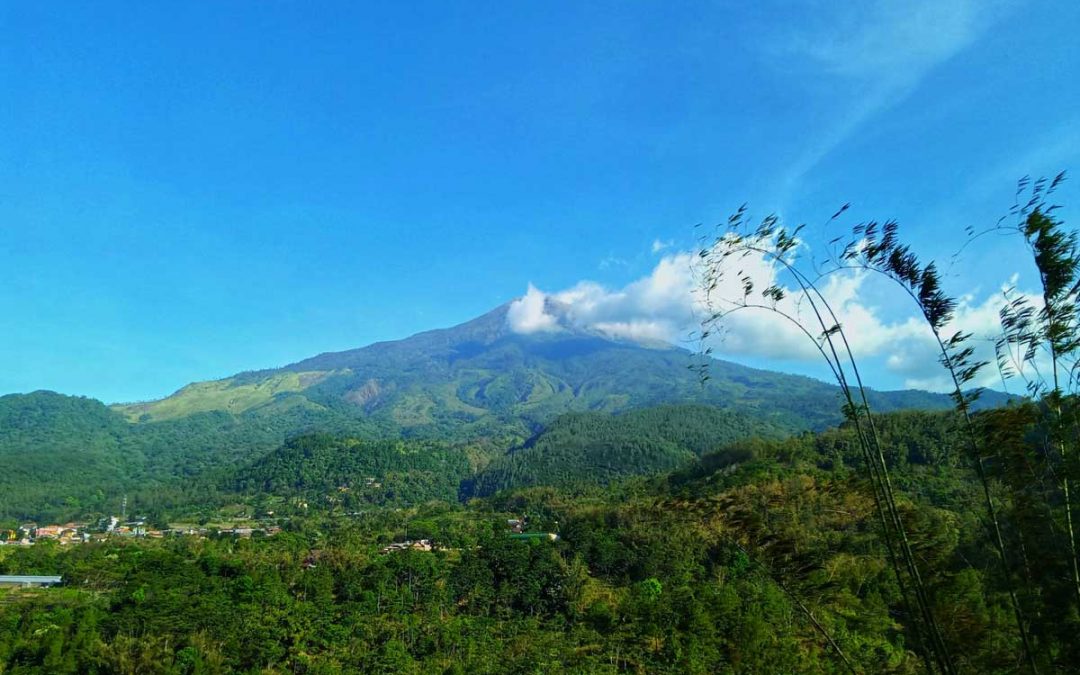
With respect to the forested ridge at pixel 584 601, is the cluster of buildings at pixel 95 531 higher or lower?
lower

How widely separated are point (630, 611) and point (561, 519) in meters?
36.1

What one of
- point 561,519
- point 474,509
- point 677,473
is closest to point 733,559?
point 561,519

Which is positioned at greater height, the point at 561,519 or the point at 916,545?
the point at 916,545

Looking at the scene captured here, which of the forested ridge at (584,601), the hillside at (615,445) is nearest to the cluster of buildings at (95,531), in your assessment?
the forested ridge at (584,601)

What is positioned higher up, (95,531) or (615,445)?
(615,445)

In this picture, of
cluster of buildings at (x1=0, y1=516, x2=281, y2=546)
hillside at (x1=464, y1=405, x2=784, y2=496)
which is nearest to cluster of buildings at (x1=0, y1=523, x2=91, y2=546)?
cluster of buildings at (x1=0, y1=516, x2=281, y2=546)

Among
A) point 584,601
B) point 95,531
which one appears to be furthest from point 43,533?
point 584,601

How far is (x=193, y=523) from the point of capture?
79000 mm

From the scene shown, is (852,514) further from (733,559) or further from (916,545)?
(733,559)

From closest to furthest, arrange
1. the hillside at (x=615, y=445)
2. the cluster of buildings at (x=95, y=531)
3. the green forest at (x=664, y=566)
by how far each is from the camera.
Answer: the green forest at (x=664, y=566) → the cluster of buildings at (x=95, y=531) → the hillside at (x=615, y=445)

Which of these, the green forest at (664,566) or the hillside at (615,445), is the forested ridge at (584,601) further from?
the hillside at (615,445)

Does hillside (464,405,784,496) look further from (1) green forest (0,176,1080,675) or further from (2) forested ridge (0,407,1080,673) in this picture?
(2) forested ridge (0,407,1080,673)

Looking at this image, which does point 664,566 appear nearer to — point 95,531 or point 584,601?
point 584,601

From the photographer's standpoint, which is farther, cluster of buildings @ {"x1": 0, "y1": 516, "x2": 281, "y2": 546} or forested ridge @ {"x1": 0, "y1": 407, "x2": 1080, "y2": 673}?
cluster of buildings @ {"x1": 0, "y1": 516, "x2": 281, "y2": 546}
